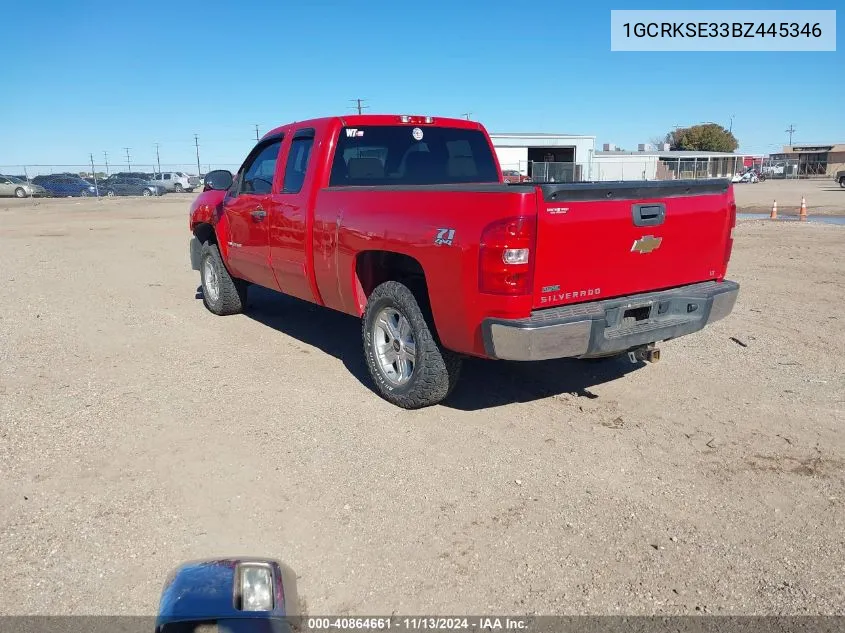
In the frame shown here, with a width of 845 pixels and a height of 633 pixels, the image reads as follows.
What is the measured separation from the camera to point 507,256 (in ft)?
11.9

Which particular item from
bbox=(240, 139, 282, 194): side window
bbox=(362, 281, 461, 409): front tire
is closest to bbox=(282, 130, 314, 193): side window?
bbox=(240, 139, 282, 194): side window

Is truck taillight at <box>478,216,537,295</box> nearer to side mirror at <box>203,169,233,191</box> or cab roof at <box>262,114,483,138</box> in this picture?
cab roof at <box>262,114,483,138</box>

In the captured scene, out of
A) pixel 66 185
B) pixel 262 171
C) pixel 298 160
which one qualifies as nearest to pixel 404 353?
pixel 298 160

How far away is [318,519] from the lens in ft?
10.7

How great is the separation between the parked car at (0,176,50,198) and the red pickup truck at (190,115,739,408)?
44.1m

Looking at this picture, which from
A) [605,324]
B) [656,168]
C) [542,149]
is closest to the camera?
[605,324]

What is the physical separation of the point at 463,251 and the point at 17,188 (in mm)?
47518

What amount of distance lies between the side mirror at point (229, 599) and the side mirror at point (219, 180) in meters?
5.96

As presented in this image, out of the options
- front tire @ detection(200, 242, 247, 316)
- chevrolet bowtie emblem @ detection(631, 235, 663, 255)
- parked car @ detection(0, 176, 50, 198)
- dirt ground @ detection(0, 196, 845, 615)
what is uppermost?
parked car @ detection(0, 176, 50, 198)

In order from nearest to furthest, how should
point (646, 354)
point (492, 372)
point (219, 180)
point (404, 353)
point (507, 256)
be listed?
point (507, 256) < point (404, 353) < point (646, 354) < point (492, 372) < point (219, 180)

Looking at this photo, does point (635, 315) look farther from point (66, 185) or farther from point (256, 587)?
point (66, 185)

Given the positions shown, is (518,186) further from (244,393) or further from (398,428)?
(244,393)

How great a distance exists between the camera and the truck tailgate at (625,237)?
12.1 ft

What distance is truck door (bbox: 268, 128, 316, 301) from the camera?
17.8 ft
